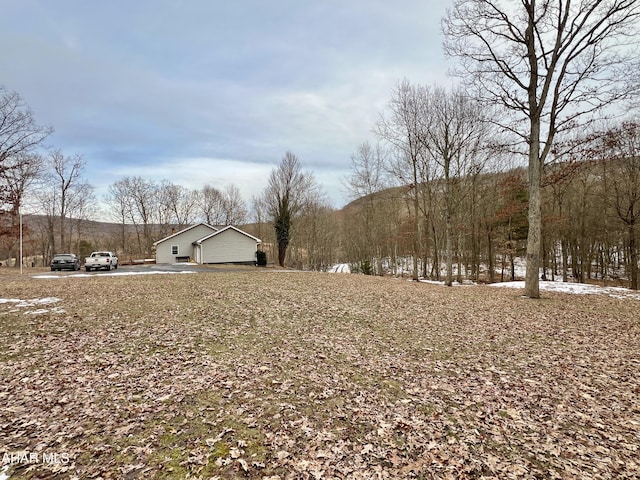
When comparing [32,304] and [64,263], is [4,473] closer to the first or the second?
[32,304]

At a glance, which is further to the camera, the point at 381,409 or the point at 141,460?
the point at 381,409

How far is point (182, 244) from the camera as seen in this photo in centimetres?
3722

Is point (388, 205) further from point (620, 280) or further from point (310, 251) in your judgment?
point (620, 280)

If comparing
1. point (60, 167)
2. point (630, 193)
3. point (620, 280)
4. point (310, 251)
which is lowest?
point (620, 280)

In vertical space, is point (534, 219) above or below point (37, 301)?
above

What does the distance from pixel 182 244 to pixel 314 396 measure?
122 feet

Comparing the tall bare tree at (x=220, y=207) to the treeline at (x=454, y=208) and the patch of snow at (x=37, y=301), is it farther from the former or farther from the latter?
the patch of snow at (x=37, y=301)

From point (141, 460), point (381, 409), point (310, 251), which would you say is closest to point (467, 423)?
point (381, 409)

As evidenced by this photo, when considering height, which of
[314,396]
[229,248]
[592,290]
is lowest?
[314,396]

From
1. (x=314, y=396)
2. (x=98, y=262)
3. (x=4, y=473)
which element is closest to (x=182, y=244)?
(x=98, y=262)

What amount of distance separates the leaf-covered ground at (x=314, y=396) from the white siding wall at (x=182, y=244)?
100.0 ft

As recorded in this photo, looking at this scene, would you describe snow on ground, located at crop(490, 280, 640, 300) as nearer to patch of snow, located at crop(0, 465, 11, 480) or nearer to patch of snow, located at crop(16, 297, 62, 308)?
patch of snow, located at crop(0, 465, 11, 480)

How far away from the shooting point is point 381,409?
3850 mm

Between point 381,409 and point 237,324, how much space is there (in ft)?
15.8
